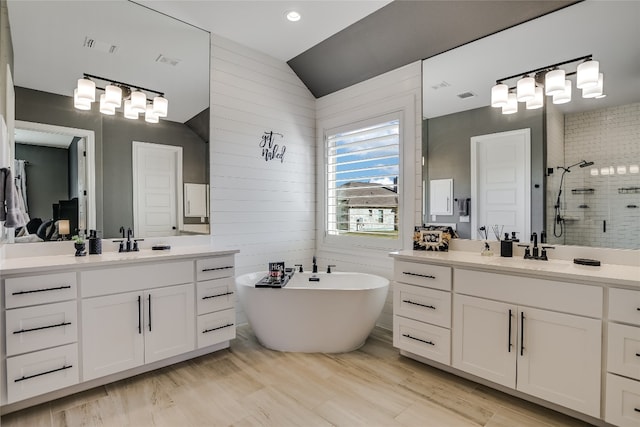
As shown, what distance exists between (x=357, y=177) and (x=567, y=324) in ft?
7.68

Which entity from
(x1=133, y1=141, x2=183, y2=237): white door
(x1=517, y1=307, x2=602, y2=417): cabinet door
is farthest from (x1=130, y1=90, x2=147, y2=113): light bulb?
(x1=517, y1=307, x2=602, y2=417): cabinet door

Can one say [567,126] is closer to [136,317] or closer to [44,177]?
[136,317]

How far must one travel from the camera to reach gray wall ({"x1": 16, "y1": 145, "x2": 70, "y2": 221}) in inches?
93.6

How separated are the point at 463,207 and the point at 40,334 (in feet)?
10.2

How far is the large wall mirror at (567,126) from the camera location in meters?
2.11

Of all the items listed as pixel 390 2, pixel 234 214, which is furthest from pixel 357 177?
pixel 390 2

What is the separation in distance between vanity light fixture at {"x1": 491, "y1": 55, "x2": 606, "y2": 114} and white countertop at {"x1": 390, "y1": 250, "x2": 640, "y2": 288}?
1146 millimetres

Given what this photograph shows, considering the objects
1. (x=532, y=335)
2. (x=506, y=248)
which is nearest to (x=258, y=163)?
(x=506, y=248)

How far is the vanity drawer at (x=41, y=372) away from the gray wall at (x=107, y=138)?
0.95 metres

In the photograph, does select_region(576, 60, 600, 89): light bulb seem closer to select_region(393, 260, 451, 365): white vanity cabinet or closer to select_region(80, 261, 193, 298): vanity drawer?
select_region(393, 260, 451, 365): white vanity cabinet

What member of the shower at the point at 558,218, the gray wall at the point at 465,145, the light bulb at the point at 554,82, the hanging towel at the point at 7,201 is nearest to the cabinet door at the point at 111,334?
the hanging towel at the point at 7,201

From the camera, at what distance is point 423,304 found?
2506 millimetres

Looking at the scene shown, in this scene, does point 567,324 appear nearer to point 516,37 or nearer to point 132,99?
point 516,37

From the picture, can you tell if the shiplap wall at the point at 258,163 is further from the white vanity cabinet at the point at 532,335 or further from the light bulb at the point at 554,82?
the light bulb at the point at 554,82
